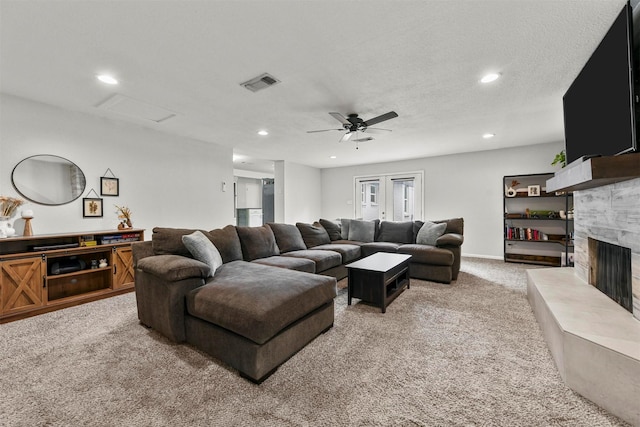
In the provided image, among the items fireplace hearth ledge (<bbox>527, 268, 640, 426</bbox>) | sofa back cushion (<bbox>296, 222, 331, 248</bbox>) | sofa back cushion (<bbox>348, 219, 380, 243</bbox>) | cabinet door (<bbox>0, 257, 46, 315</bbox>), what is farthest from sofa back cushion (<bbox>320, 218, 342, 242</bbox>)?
cabinet door (<bbox>0, 257, 46, 315</bbox>)

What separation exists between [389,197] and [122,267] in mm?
5870

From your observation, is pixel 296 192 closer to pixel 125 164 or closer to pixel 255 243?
pixel 255 243

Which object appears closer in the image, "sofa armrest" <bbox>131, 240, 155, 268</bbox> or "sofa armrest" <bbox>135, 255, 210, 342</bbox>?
"sofa armrest" <bbox>135, 255, 210, 342</bbox>

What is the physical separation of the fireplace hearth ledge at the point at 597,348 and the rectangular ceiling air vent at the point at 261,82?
300 centimetres

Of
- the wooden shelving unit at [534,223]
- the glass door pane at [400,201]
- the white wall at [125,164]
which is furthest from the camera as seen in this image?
the glass door pane at [400,201]

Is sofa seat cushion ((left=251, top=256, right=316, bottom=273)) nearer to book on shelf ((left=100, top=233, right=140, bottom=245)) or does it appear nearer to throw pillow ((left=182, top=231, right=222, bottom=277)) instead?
throw pillow ((left=182, top=231, right=222, bottom=277))

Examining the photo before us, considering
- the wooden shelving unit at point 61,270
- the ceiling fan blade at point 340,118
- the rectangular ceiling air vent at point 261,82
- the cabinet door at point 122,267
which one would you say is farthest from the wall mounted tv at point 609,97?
the wooden shelving unit at point 61,270

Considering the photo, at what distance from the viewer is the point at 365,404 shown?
1.52 metres

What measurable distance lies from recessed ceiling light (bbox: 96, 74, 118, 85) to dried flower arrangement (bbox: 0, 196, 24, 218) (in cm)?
169

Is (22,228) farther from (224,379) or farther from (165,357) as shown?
(224,379)

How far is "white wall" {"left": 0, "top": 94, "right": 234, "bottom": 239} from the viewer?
10.1 ft

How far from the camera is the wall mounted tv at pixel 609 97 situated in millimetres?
1657

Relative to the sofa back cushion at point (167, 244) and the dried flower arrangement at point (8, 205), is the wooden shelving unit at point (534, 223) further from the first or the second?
the dried flower arrangement at point (8, 205)

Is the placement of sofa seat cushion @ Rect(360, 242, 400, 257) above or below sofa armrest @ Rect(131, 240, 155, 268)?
below
